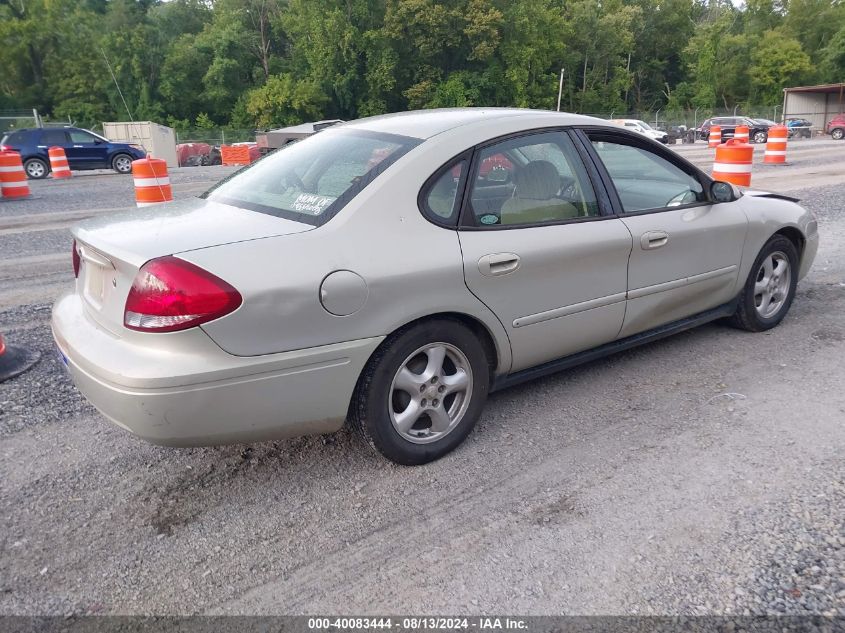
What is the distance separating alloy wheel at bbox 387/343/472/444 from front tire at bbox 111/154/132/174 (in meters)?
23.4

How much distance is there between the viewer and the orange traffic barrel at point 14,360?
173 inches

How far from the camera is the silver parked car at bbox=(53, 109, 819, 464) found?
8.82 ft

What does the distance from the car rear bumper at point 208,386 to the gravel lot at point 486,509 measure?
41 centimetres

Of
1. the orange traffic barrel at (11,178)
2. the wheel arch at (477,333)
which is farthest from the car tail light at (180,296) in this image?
the orange traffic barrel at (11,178)

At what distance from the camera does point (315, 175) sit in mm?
3473

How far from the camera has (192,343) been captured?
2.63 m

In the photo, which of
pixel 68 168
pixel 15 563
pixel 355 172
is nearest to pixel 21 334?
pixel 15 563

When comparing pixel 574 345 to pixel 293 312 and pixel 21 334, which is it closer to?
pixel 293 312

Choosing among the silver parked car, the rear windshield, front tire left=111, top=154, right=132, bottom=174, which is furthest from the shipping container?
the silver parked car

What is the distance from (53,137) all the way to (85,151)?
3.29ft

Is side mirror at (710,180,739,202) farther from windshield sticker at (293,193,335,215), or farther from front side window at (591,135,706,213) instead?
windshield sticker at (293,193,335,215)

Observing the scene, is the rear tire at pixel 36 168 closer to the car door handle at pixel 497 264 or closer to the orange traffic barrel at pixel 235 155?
the orange traffic barrel at pixel 235 155

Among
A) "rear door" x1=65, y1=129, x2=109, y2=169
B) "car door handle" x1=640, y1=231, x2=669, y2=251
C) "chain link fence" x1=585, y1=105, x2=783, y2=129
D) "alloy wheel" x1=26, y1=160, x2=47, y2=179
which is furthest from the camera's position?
"chain link fence" x1=585, y1=105, x2=783, y2=129

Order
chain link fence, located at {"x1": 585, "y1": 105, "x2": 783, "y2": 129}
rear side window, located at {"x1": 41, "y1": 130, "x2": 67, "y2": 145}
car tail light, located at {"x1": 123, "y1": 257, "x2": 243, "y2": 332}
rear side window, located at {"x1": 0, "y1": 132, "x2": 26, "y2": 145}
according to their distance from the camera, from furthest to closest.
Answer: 1. chain link fence, located at {"x1": 585, "y1": 105, "x2": 783, "y2": 129}
2. rear side window, located at {"x1": 41, "y1": 130, "x2": 67, "y2": 145}
3. rear side window, located at {"x1": 0, "y1": 132, "x2": 26, "y2": 145}
4. car tail light, located at {"x1": 123, "y1": 257, "x2": 243, "y2": 332}
